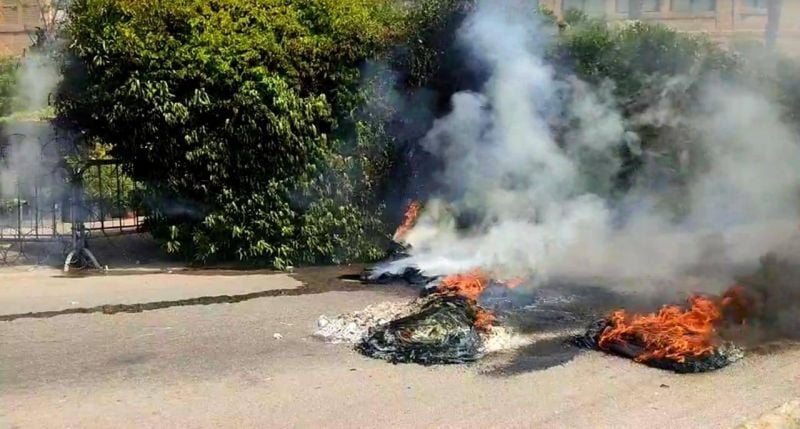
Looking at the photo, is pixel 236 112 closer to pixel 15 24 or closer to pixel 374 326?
pixel 374 326

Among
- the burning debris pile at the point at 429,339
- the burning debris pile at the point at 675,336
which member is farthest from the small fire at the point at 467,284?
the burning debris pile at the point at 675,336

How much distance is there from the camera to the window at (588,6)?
993 cm

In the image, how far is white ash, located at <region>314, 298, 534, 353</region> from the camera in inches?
266

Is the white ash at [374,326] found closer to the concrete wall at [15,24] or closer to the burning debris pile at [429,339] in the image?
the burning debris pile at [429,339]

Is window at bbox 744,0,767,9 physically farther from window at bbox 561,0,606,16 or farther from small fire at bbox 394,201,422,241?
small fire at bbox 394,201,422,241

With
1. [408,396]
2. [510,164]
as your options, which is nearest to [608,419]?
[408,396]

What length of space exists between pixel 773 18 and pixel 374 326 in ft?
17.0

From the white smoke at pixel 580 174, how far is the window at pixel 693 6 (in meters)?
1.25

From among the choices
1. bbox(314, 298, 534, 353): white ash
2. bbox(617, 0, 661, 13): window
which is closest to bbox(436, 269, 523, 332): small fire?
bbox(314, 298, 534, 353): white ash

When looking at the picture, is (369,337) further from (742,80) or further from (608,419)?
(742,80)

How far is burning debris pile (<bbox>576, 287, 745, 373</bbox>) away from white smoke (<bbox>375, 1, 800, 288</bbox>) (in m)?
1.97

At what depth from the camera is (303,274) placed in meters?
9.65

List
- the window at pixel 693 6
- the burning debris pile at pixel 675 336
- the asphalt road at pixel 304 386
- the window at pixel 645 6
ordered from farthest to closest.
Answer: the window at pixel 645 6
the window at pixel 693 6
the burning debris pile at pixel 675 336
the asphalt road at pixel 304 386

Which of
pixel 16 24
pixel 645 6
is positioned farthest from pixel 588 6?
pixel 16 24
